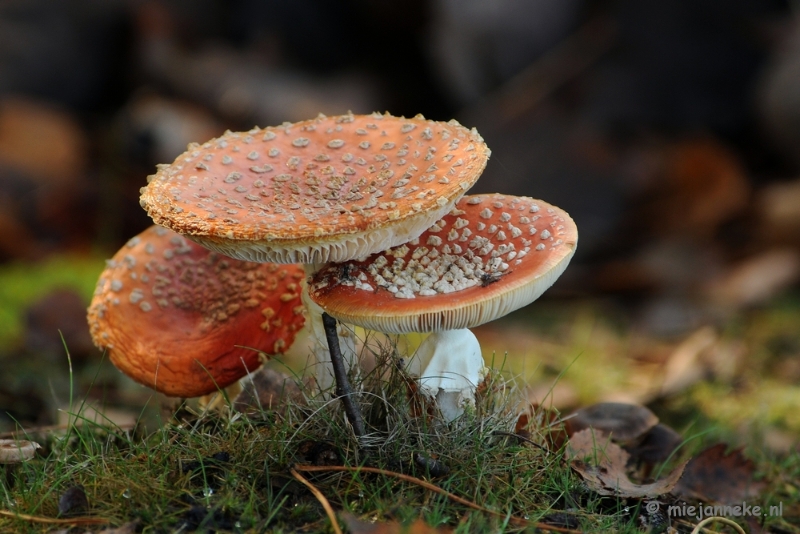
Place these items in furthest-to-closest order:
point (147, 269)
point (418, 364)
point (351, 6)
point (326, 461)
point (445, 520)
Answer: point (351, 6) < point (147, 269) < point (418, 364) < point (326, 461) < point (445, 520)

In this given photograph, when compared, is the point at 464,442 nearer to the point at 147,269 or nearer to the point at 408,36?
the point at 147,269

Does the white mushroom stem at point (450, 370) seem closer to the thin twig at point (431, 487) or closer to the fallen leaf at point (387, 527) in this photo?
the thin twig at point (431, 487)

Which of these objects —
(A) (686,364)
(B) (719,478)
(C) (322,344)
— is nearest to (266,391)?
(C) (322,344)

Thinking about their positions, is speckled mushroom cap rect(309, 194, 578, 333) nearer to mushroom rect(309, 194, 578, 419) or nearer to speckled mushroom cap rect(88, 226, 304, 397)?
mushroom rect(309, 194, 578, 419)

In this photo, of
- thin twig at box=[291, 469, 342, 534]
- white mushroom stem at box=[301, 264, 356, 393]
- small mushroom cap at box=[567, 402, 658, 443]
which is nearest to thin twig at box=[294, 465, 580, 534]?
thin twig at box=[291, 469, 342, 534]

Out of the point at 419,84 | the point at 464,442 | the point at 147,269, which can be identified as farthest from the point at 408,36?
the point at 464,442

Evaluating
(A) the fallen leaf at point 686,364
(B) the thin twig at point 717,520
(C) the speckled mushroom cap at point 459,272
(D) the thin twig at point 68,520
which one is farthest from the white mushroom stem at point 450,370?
(A) the fallen leaf at point 686,364

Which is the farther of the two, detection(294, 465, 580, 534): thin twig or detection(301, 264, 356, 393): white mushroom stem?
detection(301, 264, 356, 393): white mushroom stem
